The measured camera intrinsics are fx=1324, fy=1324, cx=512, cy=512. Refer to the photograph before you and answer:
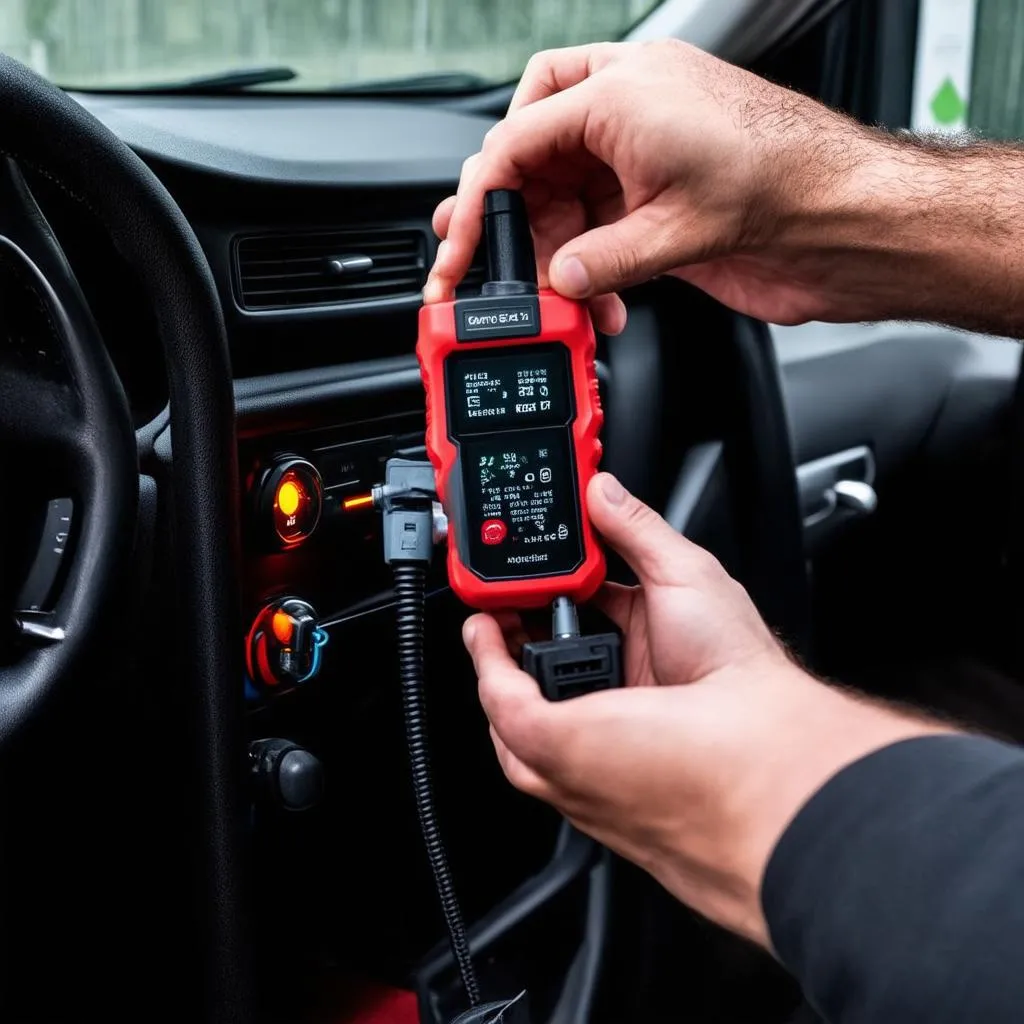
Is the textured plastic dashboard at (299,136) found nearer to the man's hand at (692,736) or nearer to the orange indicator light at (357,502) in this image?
the orange indicator light at (357,502)

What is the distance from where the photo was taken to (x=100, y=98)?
143 centimetres

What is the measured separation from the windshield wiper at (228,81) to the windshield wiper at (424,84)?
75 millimetres

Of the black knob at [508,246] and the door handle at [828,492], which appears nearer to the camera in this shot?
the black knob at [508,246]

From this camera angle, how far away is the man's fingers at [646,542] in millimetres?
870

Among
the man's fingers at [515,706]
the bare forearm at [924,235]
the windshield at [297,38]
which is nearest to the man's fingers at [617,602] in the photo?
the man's fingers at [515,706]

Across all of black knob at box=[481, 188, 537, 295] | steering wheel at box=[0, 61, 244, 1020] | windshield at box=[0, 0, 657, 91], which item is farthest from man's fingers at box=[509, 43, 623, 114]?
windshield at box=[0, 0, 657, 91]

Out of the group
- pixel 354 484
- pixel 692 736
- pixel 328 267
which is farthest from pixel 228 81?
pixel 692 736

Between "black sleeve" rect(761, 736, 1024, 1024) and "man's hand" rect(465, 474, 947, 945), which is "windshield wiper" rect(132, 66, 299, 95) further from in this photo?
"black sleeve" rect(761, 736, 1024, 1024)

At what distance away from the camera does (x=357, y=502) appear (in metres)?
1.23

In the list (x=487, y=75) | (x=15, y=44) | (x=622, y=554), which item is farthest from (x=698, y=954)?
(x=15, y=44)

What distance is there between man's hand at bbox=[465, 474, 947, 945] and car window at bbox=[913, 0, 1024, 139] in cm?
167

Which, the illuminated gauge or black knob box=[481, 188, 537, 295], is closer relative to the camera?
black knob box=[481, 188, 537, 295]

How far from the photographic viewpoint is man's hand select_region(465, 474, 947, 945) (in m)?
0.68

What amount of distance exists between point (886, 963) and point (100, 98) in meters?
1.22
